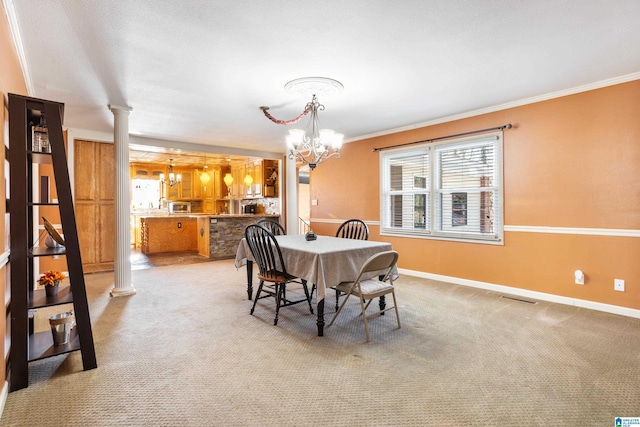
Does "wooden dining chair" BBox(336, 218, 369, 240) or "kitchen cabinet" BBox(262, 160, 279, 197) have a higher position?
"kitchen cabinet" BBox(262, 160, 279, 197)

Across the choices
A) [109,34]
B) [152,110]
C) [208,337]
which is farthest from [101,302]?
[109,34]

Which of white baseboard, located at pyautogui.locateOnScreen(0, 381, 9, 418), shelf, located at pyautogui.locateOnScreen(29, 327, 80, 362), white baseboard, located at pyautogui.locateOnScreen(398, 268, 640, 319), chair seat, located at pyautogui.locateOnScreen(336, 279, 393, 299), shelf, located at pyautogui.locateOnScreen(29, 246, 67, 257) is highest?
shelf, located at pyautogui.locateOnScreen(29, 246, 67, 257)

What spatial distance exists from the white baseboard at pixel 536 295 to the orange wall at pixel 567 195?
52mm

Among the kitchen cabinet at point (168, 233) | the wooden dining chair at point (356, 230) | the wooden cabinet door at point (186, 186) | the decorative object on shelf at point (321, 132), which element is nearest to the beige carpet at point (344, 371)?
the wooden dining chair at point (356, 230)

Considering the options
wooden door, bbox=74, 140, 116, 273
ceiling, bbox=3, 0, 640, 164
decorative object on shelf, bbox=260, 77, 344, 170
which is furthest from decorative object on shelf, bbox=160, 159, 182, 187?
decorative object on shelf, bbox=260, 77, 344, 170

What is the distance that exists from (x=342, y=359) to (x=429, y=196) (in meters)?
3.31

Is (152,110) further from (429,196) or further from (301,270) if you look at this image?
(429,196)

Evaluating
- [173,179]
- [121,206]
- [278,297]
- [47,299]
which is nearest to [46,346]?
[47,299]

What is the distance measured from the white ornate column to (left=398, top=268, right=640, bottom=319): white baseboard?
4.08 metres

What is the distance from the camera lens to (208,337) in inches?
111

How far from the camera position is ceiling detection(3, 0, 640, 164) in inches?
85.9

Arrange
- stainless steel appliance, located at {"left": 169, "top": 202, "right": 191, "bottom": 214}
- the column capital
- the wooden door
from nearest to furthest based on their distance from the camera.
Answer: the column capital, the wooden door, stainless steel appliance, located at {"left": 169, "top": 202, "right": 191, "bottom": 214}

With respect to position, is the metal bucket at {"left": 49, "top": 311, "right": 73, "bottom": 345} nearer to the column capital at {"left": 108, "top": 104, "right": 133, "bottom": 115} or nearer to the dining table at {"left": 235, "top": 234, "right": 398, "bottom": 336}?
the dining table at {"left": 235, "top": 234, "right": 398, "bottom": 336}

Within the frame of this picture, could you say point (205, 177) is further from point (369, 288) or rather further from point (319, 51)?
point (369, 288)
